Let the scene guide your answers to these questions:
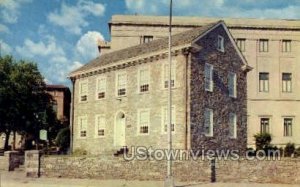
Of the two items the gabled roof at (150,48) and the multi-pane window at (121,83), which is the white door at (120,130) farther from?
the gabled roof at (150,48)

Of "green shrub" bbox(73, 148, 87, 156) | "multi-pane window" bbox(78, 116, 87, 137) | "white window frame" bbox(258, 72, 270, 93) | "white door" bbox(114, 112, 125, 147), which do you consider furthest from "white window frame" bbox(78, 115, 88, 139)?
"white window frame" bbox(258, 72, 270, 93)

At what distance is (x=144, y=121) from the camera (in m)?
33.7

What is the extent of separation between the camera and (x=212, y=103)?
33.3 meters

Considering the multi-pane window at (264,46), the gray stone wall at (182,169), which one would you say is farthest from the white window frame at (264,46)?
the gray stone wall at (182,169)

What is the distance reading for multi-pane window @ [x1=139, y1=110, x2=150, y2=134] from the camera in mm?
33375

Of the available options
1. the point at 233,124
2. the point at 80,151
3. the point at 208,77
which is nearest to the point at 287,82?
→ the point at 233,124

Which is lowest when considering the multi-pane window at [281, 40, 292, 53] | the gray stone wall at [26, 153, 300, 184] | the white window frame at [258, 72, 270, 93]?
the gray stone wall at [26, 153, 300, 184]

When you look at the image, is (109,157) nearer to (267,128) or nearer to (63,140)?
(63,140)

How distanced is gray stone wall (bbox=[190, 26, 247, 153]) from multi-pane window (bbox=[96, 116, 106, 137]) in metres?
8.31

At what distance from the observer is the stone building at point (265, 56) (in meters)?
52.2

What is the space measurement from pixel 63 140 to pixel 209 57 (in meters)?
16.5

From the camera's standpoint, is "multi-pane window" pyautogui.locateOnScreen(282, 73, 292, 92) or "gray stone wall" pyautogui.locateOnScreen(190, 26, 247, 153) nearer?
"gray stone wall" pyautogui.locateOnScreen(190, 26, 247, 153)

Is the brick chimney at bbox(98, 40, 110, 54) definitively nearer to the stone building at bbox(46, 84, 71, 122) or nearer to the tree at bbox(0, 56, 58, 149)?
the tree at bbox(0, 56, 58, 149)

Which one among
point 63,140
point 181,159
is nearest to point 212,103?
point 181,159
